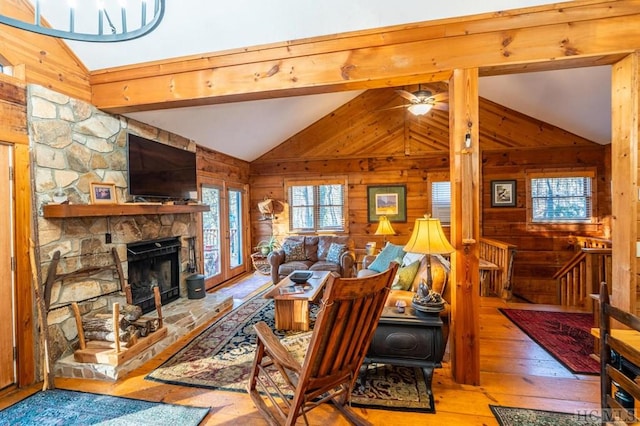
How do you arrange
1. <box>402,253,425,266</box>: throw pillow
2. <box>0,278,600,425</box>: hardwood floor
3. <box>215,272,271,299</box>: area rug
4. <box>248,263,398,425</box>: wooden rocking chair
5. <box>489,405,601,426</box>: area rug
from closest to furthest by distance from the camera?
<box>248,263,398,425</box>: wooden rocking chair → <box>489,405,601,426</box>: area rug → <box>0,278,600,425</box>: hardwood floor → <box>402,253,425,266</box>: throw pillow → <box>215,272,271,299</box>: area rug

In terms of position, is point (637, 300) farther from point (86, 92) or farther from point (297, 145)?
point (297, 145)

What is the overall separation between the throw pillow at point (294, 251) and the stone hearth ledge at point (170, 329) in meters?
1.57

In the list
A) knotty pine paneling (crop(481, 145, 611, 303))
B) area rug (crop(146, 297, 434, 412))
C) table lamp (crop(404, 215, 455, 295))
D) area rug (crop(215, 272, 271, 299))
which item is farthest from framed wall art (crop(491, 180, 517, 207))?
area rug (crop(215, 272, 271, 299))

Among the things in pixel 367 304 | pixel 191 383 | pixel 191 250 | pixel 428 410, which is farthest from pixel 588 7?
pixel 191 250

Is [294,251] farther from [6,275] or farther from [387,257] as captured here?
[6,275]

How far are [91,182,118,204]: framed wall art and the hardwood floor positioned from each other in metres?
1.59

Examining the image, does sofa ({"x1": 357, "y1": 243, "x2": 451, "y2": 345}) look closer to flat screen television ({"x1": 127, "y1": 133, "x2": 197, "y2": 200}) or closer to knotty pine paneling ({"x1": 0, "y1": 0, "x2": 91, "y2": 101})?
flat screen television ({"x1": 127, "y1": 133, "x2": 197, "y2": 200})

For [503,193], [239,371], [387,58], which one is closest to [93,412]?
[239,371]

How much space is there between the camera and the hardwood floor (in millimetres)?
2012

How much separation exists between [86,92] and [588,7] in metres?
4.30

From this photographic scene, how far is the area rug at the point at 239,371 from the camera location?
7.20 feet

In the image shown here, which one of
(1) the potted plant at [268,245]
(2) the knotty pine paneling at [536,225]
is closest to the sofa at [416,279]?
(1) the potted plant at [268,245]

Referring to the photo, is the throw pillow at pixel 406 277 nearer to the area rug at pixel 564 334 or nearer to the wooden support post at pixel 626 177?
the area rug at pixel 564 334

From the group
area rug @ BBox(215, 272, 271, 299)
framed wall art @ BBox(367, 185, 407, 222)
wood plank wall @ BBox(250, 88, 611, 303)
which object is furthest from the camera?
framed wall art @ BBox(367, 185, 407, 222)
